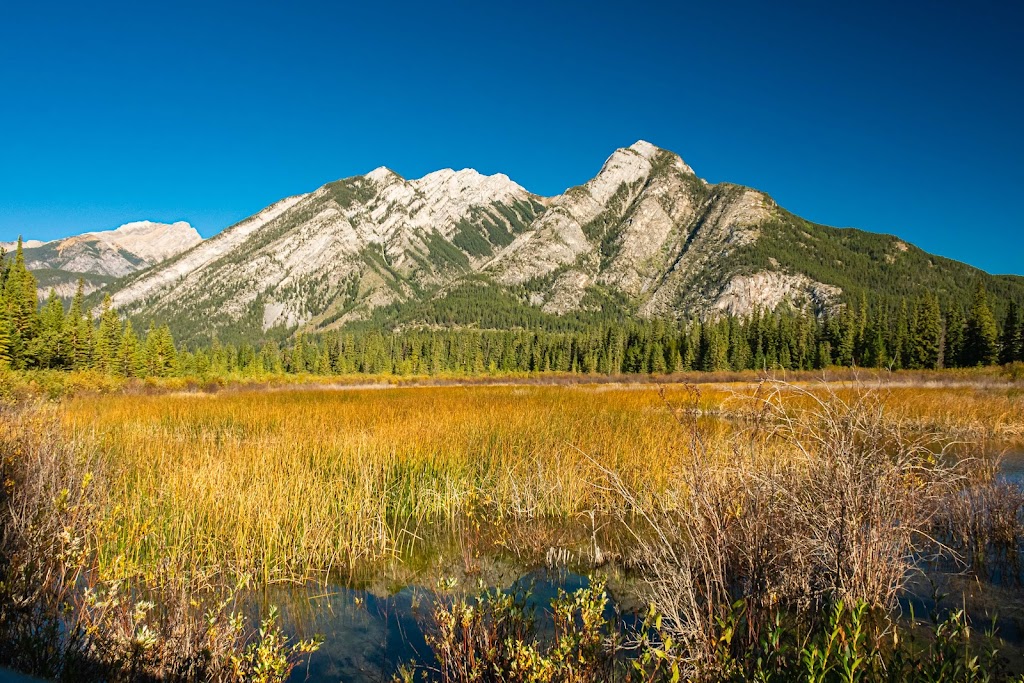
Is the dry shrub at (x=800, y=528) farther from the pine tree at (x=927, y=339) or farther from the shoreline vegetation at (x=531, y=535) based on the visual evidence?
the pine tree at (x=927, y=339)

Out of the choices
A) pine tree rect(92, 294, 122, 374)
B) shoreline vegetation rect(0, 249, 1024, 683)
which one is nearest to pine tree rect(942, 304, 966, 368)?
shoreline vegetation rect(0, 249, 1024, 683)

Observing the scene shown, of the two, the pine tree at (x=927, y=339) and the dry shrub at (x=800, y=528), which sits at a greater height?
the pine tree at (x=927, y=339)

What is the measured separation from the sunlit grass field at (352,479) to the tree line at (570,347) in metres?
13.2

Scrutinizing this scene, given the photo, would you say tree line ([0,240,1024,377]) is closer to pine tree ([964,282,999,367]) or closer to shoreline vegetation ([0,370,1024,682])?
pine tree ([964,282,999,367])

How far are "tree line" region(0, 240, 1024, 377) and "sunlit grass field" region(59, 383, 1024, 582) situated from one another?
Result: 43.2 feet

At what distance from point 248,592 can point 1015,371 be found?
46708 mm

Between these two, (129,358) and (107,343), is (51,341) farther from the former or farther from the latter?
(129,358)

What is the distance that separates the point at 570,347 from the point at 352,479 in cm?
9506

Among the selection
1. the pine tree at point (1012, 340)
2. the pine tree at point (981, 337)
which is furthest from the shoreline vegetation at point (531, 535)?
the pine tree at point (1012, 340)

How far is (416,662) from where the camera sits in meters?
4.18

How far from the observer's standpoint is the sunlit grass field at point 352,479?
5.77 meters

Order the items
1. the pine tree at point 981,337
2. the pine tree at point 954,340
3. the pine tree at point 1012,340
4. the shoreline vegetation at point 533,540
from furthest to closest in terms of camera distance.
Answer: the pine tree at point 954,340 → the pine tree at point 981,337 → the pine tree at point 1012,340 → the shoreline vegetation at point 533,540

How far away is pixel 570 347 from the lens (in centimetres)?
10269

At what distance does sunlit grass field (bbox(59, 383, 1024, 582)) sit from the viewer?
5.77m
